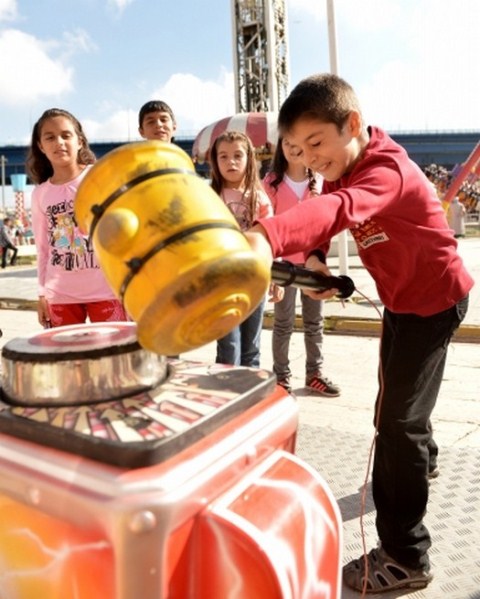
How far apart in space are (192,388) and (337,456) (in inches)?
55.5

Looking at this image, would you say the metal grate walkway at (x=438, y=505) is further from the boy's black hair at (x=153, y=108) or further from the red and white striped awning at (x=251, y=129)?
the red and white striped awning at (x=251, y=129)

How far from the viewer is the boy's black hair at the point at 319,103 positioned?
1.16m

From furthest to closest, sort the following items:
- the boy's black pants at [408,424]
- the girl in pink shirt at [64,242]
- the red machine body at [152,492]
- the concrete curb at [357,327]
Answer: the concrete curb at [357,327], the girl in pink shirt at [64,242], the boy's black pants at [408,424], the red machine body at [152,492]

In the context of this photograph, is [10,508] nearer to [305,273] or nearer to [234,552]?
[234,552]

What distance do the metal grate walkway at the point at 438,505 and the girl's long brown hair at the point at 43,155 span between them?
57.6 inches

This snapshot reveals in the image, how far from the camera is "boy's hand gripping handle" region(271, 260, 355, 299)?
0.97 metres

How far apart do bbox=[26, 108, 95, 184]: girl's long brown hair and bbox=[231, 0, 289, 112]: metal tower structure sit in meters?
27.1

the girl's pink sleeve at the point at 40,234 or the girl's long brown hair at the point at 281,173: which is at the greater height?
the girl's long brown hair at the point at 281,173

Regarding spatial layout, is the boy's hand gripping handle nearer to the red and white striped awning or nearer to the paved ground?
the paved ground

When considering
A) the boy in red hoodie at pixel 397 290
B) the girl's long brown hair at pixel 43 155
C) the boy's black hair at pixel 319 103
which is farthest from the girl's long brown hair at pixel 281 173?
the boy's black hair at pixel 319 103

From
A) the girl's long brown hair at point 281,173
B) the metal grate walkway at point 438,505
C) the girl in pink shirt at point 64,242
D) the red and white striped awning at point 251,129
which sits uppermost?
the red and white striped awning at point 251,129

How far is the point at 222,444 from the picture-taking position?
2.69ft

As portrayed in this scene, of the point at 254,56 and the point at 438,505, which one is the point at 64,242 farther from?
the point at 254,56

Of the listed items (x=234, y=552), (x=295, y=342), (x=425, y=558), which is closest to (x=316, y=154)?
(x=234, y=552)
